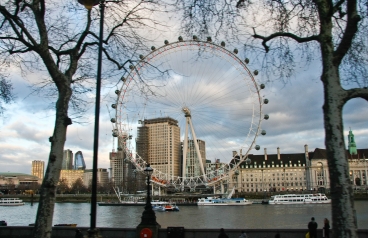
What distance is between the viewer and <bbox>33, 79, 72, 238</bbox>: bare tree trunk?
29.8 feet

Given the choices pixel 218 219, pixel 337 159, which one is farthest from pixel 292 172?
pixel 337 159

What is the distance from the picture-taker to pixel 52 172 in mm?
9570

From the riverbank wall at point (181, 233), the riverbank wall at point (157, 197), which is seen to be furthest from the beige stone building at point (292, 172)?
the riverbank wall at point (181, 233)

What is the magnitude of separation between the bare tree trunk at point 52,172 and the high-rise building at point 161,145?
107442 millimetres

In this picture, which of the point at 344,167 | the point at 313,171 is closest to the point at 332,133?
the point at 344,167

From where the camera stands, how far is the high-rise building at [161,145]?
11962 cm

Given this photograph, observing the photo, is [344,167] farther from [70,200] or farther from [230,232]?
[70,200]

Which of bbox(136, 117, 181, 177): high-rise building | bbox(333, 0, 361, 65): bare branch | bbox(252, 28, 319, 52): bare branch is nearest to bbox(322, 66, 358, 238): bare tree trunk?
bbox(333, 0, 361, 65): bare branch

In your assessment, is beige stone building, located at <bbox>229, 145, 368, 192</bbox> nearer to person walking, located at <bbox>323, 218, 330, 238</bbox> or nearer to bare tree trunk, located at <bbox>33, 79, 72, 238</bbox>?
person walking, located at <bbox>323, 218, 330, 238</bbox>

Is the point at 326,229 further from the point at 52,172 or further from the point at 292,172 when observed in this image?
the point at 292,172

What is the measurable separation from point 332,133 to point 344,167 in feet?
2.25

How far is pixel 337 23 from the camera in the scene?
9.84 metres

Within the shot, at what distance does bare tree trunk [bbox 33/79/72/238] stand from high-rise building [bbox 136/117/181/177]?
107442 millimetres

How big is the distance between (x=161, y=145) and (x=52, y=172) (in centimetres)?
11365
